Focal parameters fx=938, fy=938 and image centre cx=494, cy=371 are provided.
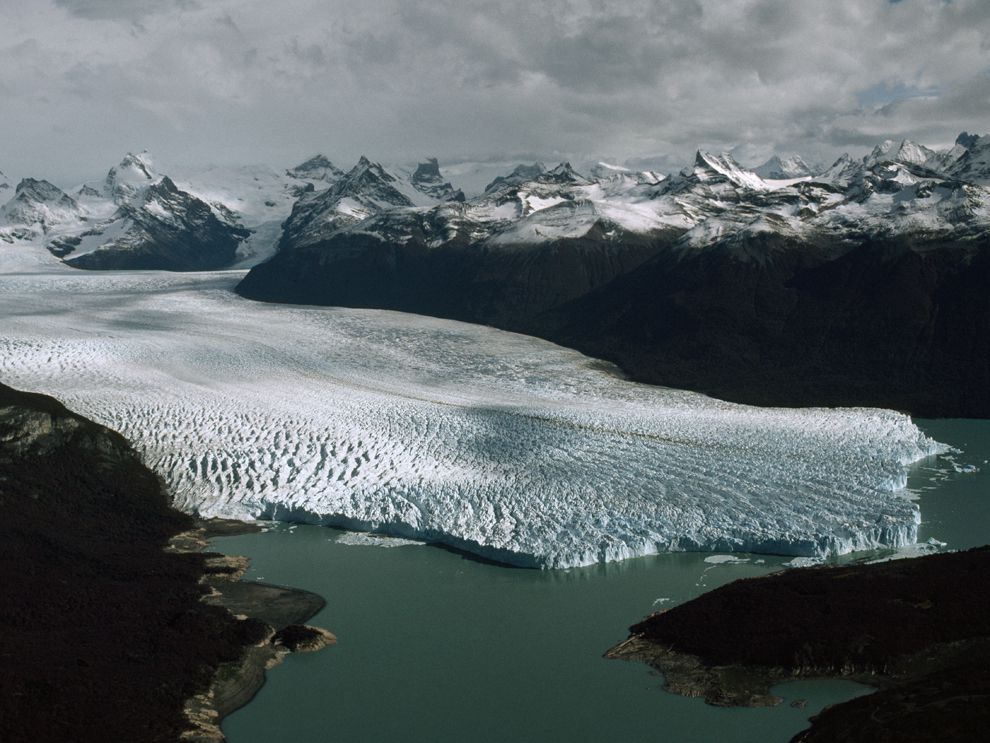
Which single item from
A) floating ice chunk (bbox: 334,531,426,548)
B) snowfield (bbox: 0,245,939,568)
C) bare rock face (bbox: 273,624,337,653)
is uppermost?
snowfield (bbox: 0,245,939,568)

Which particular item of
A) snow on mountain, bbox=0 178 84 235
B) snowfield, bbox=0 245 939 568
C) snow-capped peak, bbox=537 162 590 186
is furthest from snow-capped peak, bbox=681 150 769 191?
snow on mountain, bbox=0 178 84 235

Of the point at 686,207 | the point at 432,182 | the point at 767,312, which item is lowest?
the point at 767,312

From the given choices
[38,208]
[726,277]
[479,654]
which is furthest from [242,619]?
[38,208]

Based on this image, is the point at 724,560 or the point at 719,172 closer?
the point at 724,560

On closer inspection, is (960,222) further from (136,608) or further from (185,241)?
(185,241)

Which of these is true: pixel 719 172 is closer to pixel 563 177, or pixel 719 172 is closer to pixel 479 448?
pixel 563 177

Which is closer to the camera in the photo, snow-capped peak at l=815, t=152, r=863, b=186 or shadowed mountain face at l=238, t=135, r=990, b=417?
shadowed mountain face at l=238, t=135, r=990, b=417

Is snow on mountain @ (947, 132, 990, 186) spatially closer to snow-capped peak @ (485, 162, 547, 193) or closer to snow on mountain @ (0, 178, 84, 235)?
snow-capped peak @ (485, 162, 547, 193)
